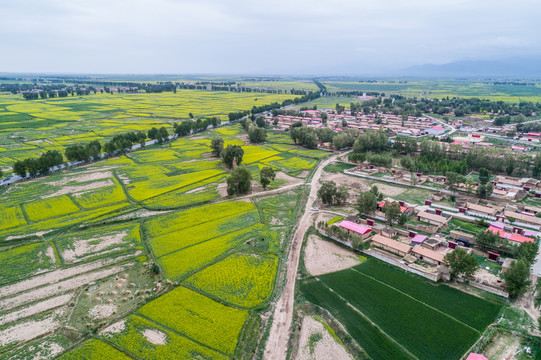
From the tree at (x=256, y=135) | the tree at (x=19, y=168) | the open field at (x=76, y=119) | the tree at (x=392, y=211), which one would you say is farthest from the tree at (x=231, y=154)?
the open field at (x=76, y=119)

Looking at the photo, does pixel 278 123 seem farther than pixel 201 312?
Yes

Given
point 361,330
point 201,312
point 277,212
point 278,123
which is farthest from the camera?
point 278,123

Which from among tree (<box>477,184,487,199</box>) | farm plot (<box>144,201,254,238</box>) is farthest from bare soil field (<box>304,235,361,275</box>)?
tree (<box>477,184,487,199</box>)

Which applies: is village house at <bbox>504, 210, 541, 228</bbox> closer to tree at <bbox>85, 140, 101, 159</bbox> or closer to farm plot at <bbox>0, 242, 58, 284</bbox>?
farm plot at <bbox>0, 242, 58, 284</bbox>

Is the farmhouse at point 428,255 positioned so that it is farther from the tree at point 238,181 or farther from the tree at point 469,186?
the tree at point 238,181

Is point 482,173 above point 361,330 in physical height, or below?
above

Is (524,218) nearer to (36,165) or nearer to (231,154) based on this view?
(231,154)

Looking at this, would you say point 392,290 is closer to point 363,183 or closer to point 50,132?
point 363,183

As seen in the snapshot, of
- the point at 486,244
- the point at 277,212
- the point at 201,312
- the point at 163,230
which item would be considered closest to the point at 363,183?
the point at 277,212

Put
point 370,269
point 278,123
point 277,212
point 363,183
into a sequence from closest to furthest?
point 370,269 → point 277,212 → point 363,183 → point 278,123
